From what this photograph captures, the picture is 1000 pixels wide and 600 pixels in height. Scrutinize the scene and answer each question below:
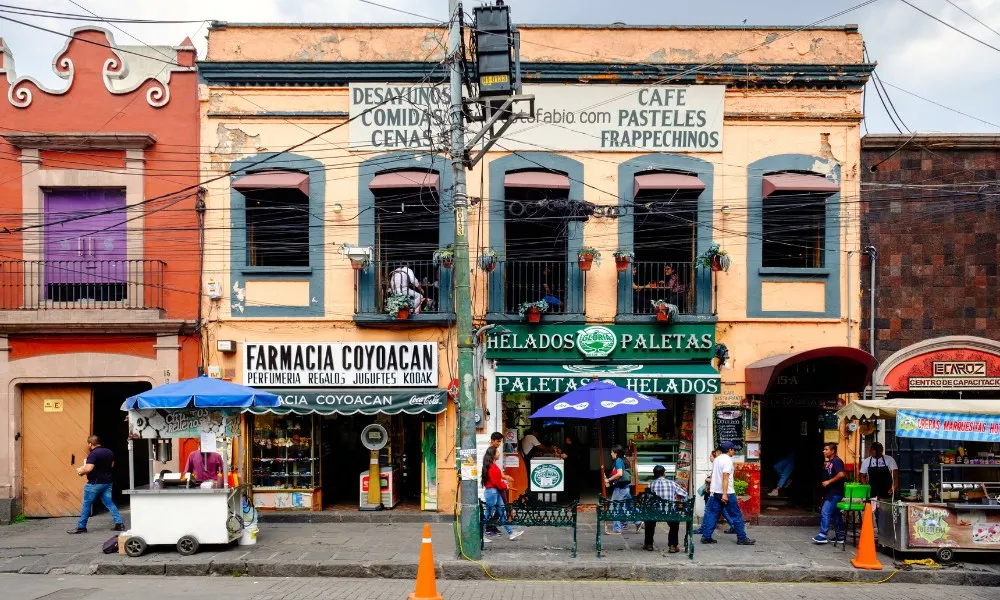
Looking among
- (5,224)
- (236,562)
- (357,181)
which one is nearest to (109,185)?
(5,224)

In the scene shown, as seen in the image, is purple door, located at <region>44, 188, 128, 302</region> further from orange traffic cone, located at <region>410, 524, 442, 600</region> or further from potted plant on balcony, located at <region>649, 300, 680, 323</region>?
potted plant on balcony, located at <region>649, 300, 680, 323</region>

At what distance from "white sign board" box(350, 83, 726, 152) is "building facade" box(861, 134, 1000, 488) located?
3.29 m

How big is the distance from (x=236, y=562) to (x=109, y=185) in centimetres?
782

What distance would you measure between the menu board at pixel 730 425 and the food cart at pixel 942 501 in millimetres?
2361

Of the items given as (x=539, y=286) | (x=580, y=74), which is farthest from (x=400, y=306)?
(x=580, y=74)

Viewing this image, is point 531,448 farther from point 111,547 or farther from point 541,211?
point 111,547

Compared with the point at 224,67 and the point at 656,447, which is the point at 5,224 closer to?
the point at 224,67

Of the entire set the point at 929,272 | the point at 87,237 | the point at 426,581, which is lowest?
the point at 426,581

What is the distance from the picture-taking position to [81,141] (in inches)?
579

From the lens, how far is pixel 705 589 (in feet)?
33.2

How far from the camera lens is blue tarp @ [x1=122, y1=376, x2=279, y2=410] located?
1159cm

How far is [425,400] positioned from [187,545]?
4.51 metres

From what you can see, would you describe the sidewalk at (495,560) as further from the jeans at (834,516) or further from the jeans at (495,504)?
the jeans at (495,504)

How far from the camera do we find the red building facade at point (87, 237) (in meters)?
14.6
